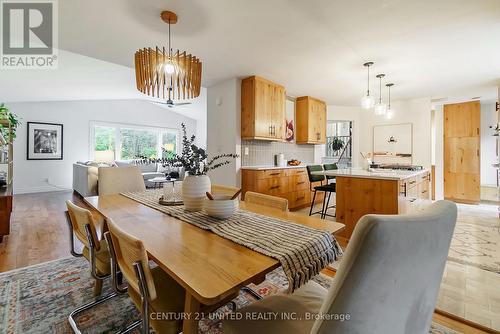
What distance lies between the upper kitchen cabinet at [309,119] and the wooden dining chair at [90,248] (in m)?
4.41

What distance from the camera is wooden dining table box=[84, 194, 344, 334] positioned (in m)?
0.70

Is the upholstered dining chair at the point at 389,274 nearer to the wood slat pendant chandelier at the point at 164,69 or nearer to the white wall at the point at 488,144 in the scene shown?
the wood slat pendant chandelier at the point at 164,69

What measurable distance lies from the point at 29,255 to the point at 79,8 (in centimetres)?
248

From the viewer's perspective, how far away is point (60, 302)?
1.68 m

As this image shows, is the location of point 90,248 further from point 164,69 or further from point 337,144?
point 337,144

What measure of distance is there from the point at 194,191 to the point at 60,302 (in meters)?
1.33

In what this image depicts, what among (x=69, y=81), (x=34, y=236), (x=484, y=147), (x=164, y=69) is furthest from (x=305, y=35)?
(x=484, y=147)

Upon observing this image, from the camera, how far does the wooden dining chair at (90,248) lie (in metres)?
1.26

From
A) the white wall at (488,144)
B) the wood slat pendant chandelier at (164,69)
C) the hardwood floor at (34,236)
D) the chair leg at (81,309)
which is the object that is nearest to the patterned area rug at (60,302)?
the chair leg at (81,309)

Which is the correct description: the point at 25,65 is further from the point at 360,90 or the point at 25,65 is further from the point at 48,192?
the point at 360,90

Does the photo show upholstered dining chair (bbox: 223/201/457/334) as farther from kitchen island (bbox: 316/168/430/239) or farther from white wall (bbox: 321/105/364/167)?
white wall (bbox: 321/105/364/167)

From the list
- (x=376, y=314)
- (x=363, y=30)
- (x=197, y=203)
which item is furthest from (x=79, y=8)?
(x=376, y=314)

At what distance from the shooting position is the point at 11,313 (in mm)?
1567

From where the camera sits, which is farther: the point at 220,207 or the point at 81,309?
the point at 81,309
